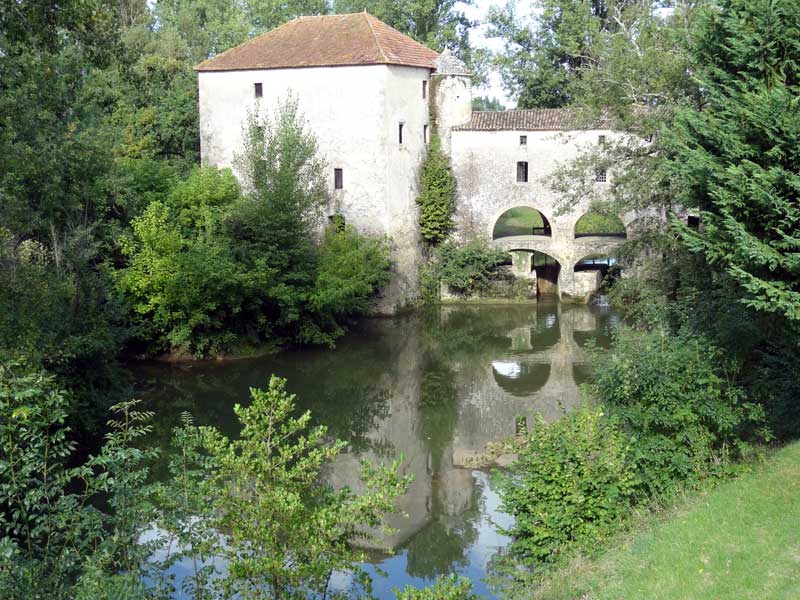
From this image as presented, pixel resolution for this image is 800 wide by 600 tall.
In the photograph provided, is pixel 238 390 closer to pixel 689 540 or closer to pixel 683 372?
pixel 683 372

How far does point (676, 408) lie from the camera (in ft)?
44.9

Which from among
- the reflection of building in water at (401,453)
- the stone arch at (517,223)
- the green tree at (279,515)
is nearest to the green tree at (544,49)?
the stone arch at (517,223)

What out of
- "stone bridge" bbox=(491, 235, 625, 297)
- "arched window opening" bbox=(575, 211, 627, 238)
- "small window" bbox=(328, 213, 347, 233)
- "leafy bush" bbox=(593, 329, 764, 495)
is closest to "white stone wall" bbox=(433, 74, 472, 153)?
"stone bridge" bbox=(491, 235, 625, 297)

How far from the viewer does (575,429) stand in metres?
12.9

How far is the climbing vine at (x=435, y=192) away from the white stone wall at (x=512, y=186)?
614mm

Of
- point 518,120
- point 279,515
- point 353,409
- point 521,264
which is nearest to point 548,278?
point 521,264

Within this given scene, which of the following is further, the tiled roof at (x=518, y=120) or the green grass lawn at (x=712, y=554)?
the tiled roof at (x=518, y=120)

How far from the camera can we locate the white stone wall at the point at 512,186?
110ft

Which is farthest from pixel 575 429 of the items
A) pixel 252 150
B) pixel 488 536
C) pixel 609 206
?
pixel 252 150

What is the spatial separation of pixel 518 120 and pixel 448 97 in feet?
8.78

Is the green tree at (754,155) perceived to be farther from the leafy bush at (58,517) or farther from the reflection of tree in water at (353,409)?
the reflection of tree in water at (353,409)

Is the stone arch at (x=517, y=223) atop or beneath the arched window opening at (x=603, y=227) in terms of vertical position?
beneath

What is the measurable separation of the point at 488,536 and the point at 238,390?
9.89m

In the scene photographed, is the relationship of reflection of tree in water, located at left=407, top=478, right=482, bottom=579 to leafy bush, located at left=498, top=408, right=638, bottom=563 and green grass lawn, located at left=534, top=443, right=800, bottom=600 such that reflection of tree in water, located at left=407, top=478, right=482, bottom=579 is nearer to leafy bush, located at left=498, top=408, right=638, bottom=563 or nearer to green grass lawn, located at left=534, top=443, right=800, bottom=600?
leafy bush, located at left=498, top=408, right=638, bottom=563
